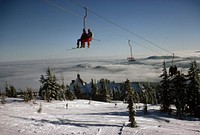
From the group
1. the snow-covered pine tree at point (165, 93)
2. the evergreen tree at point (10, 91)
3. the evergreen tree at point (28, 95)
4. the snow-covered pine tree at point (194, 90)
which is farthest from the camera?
the evergreen tree at point (10, 91)

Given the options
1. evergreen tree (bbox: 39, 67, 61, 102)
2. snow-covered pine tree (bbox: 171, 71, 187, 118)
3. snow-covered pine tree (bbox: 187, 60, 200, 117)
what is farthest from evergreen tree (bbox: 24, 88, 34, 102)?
snow-covered pine tree (bbox: 187, 60, 200, 117)

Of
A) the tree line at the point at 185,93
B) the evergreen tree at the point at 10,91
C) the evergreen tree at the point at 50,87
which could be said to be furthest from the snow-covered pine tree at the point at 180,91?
the evergreen tree at the point at 10,91

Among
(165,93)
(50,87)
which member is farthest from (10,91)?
(165,93)

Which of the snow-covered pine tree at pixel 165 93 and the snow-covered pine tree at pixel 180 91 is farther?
the snow-covered pine tree at pixel 165 93

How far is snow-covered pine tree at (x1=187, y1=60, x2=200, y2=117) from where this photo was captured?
4306cm

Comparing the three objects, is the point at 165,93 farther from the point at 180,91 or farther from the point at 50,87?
the point at 50,87

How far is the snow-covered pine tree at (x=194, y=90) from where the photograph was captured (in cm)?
4306

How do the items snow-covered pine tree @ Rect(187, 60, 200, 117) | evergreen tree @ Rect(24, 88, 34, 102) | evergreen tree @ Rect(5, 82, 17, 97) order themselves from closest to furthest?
snow-covered pine tree @ Rect(187, 60, 200, 117) < evergreen tree @ Rect(24, 88, 34, 102) < evergreen tree @ Rect(5, 82, 17, 97)

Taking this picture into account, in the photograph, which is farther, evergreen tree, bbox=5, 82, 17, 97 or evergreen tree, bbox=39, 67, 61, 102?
evergreen tree, bbox=5, 82, 17, 97

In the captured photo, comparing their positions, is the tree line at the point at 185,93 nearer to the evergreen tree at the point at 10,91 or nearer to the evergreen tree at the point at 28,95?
the evergreen tree at the point at 28,95

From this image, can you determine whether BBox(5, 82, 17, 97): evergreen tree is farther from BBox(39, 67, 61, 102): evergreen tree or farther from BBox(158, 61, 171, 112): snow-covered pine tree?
BBox(158, 61, 171, 112): snow-covered pine tree

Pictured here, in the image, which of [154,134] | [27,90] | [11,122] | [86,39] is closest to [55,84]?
[27,90]

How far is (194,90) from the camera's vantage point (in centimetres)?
4347

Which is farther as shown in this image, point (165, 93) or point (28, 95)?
point (28, 95)
